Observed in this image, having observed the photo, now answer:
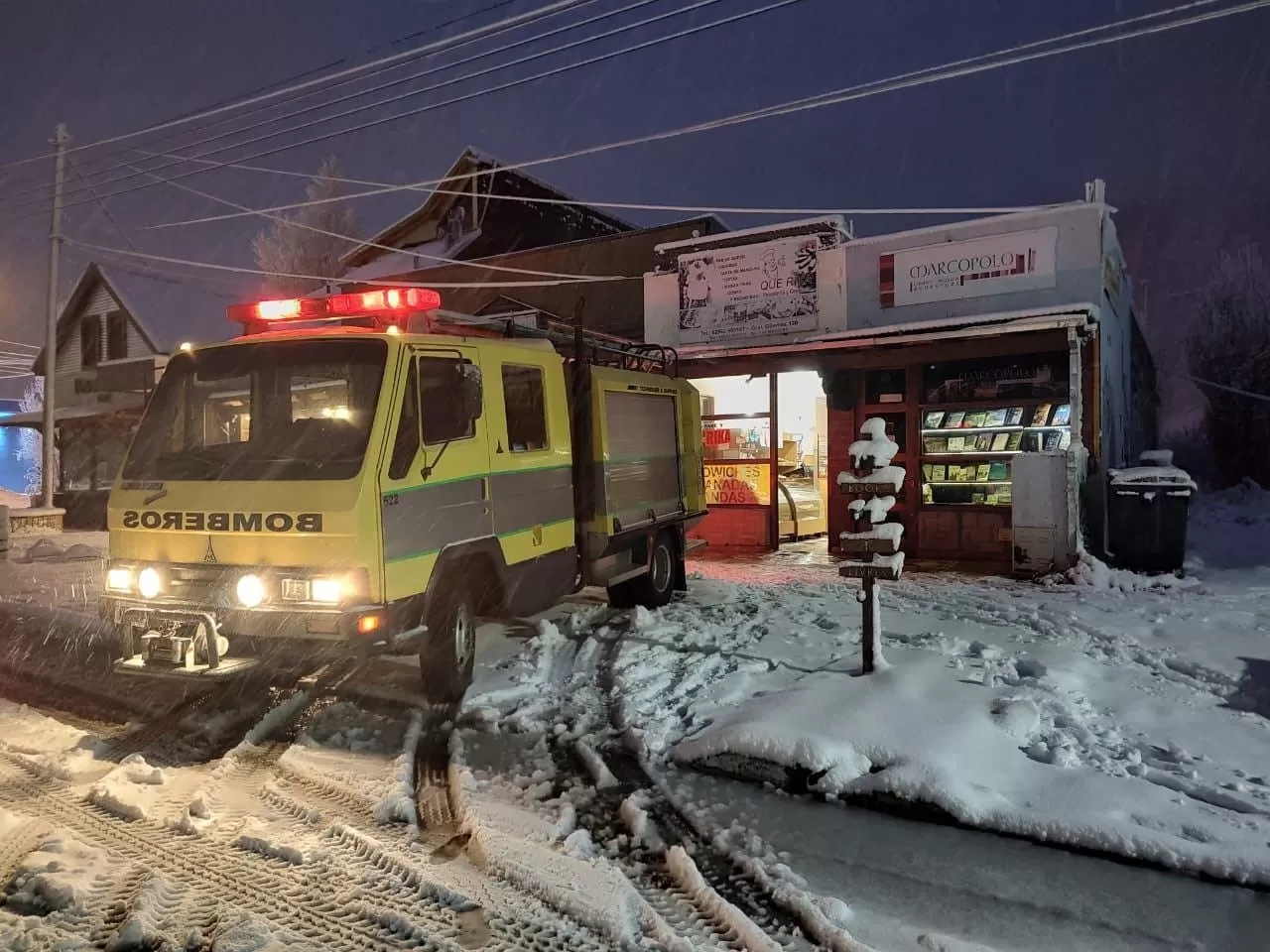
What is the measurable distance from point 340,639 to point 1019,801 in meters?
3.71

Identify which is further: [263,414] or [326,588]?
[263,414]

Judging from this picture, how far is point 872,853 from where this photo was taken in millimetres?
3955

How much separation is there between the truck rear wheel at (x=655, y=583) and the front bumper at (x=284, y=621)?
4295 millimetres

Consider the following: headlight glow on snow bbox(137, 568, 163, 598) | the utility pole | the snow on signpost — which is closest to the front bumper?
headlight glow on snow bbox(137, 568, 163, 598)

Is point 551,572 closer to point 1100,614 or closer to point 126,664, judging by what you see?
A: point 126,664

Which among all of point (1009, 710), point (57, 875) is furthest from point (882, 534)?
point (57, 875)

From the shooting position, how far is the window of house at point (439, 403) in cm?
559

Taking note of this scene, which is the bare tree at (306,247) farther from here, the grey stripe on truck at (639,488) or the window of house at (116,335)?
the grey stripe on truck at (639,488)

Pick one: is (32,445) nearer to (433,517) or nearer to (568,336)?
(568,336)

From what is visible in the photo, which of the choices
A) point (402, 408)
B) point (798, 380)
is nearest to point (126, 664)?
point (402, 408)

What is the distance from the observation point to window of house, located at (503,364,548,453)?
6.57 meters

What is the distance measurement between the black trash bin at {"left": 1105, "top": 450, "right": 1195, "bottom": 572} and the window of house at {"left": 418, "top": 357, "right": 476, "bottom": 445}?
8.92 meters

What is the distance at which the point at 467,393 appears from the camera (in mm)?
5684

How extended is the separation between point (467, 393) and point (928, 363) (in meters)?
8.94
